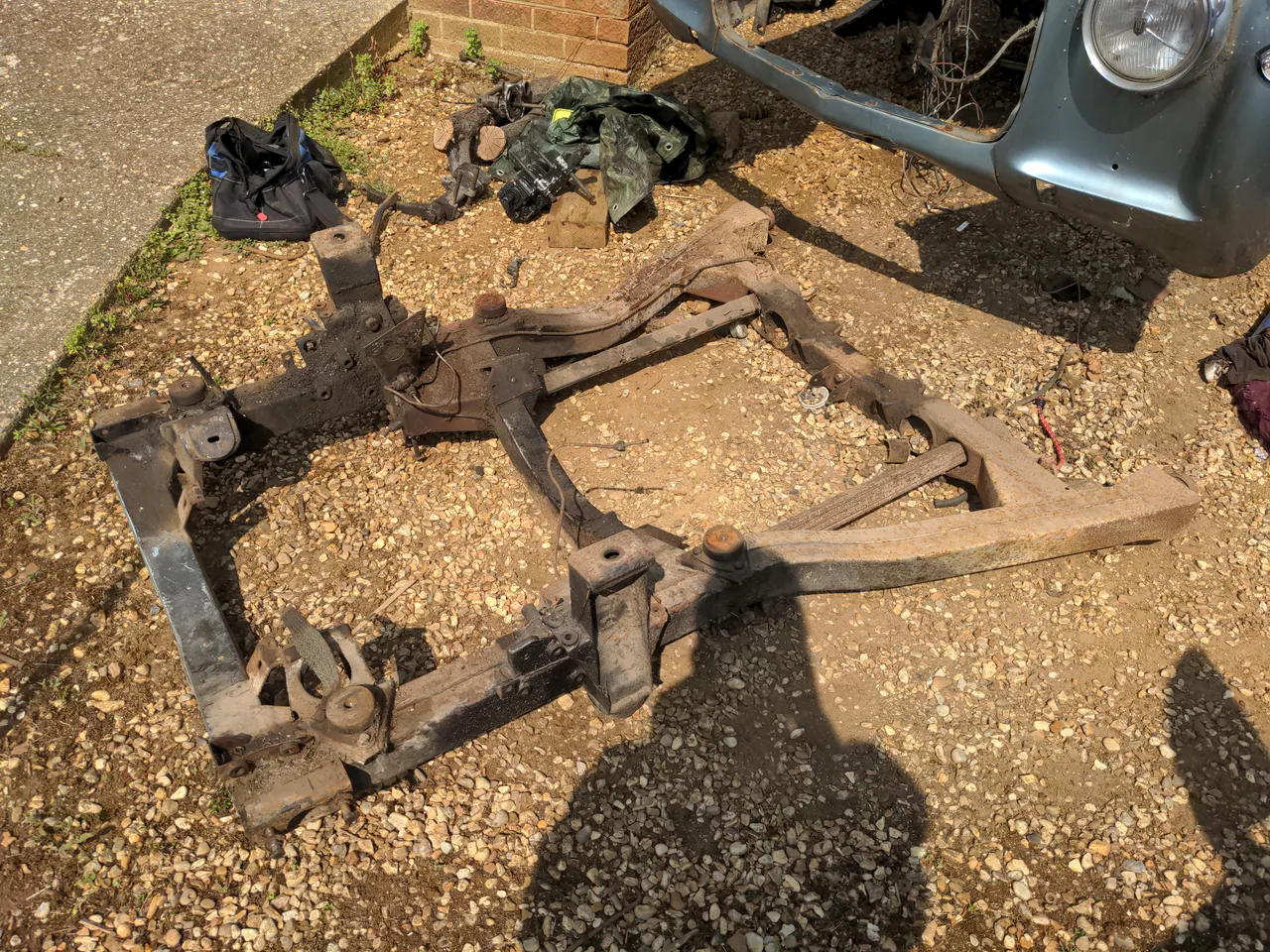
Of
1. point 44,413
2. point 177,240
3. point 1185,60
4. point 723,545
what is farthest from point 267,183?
point 1185,60

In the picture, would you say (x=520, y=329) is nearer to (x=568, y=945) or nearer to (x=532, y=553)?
(x=532, y=553)

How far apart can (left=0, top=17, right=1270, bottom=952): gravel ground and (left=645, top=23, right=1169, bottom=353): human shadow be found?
6 centimetres

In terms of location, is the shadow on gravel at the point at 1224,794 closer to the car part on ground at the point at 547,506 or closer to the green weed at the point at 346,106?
the car part on ground at the point at 547,506

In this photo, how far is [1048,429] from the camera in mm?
4145

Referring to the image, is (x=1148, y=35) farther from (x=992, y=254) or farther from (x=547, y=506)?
(x=547, y=506)

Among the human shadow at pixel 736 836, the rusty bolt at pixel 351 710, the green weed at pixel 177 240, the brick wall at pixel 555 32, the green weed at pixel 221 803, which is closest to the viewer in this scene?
the rusty bolt at pixel 351 710

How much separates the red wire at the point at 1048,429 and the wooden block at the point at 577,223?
248 cm

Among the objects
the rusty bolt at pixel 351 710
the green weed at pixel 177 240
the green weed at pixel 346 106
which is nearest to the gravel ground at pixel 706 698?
the green weed at pixel 177 240

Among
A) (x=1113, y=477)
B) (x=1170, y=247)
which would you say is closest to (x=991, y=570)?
(x=1113, y=477)

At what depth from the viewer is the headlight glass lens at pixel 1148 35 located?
303 centimetres

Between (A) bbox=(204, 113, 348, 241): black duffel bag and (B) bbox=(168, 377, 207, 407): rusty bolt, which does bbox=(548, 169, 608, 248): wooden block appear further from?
(B) bbox=(168, 377, 207, 407): rusty bolt

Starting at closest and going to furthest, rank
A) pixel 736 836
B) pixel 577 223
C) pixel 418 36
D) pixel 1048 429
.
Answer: pixel 736 836
pixel 1048 429
pixel 577 223
pixel 418 36

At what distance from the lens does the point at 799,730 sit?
10.1 ft

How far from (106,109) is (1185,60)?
5984 mm
